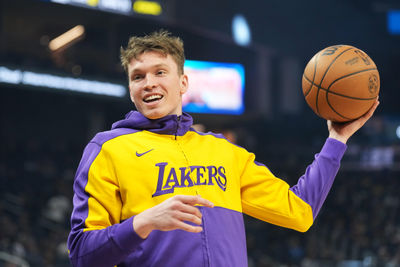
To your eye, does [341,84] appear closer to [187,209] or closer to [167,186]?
[167,186]

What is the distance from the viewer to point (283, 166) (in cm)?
1719

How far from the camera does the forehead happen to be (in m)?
2.03

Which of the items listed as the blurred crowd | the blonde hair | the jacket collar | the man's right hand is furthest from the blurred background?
the man's right hand

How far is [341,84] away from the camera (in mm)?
2295

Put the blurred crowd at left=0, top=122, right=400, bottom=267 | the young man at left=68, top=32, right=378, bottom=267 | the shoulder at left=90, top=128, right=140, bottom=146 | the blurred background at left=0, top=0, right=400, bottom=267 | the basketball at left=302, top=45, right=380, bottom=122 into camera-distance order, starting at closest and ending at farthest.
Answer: the young man at left=68, top=32, right=378, bottom=267 < the shoulder at left=90, top=128, right=140, bottom=146 < the basketball at left=302, top=45, right=380, bottom=122 < the blurred crowd at left=0, top=122, right=400, bottom=267 < the blurred background at left=0, top=0, right=400, bottom=267

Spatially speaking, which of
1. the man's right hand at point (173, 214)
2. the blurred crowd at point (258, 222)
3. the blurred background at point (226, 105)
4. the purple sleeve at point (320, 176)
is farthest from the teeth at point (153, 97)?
the blurred background at point (226, 105)

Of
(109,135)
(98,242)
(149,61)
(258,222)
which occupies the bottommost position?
(258,222)

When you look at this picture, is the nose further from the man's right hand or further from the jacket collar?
the man's right hand

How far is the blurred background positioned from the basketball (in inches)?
260

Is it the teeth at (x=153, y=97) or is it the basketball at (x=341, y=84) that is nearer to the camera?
the teeth at (x=153, y=97)

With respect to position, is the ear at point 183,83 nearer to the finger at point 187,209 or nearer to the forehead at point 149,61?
the forehead at point 149,61

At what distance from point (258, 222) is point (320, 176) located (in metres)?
13.3

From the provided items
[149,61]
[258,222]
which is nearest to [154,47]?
[149,61]

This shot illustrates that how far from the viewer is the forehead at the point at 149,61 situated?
6.65 feet
